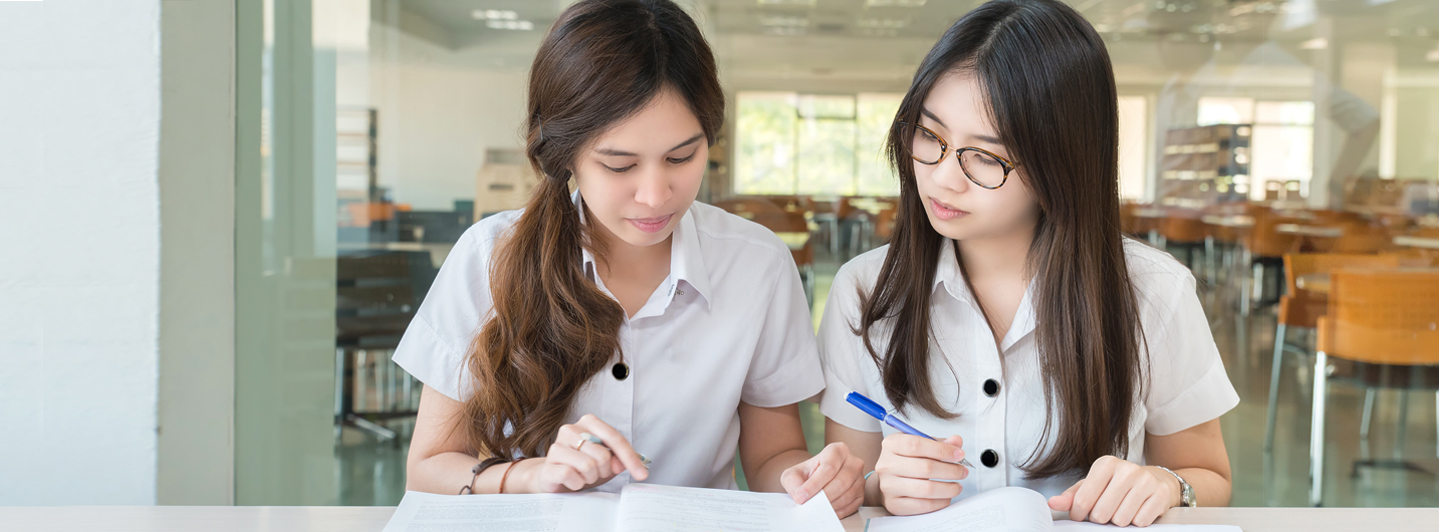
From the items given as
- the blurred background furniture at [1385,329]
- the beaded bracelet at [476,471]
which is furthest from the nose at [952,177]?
the blurred background furniture at [1385,329]

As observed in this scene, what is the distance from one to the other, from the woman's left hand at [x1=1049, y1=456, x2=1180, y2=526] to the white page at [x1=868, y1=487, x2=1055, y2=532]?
0.13ft

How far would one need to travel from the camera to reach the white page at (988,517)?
85cm

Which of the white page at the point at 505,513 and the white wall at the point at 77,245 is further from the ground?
the white wall at the point at 77,245

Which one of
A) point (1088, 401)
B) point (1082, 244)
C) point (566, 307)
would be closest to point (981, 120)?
point (1082, 244)

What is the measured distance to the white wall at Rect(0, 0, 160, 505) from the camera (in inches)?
48.8

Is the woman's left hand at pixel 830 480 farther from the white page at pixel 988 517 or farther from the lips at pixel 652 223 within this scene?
the lips at pixel 652 223

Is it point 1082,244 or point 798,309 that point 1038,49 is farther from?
point 798,309

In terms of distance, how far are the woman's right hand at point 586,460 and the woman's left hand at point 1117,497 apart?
0.46 m

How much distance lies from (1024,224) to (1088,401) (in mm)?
256

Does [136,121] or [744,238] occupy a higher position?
[136,121]

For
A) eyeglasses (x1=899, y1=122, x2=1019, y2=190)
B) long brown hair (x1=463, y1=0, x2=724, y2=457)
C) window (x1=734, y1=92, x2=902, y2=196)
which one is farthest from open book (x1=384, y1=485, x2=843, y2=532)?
window (x1=734, y1=92, x2=902, y2=196)

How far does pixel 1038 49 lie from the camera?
106 cm

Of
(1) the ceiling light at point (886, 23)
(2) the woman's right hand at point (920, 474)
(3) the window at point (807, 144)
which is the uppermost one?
(1) the ceiling light at point (886, 23)

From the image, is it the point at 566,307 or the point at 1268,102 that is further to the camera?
the point at 1268,102
